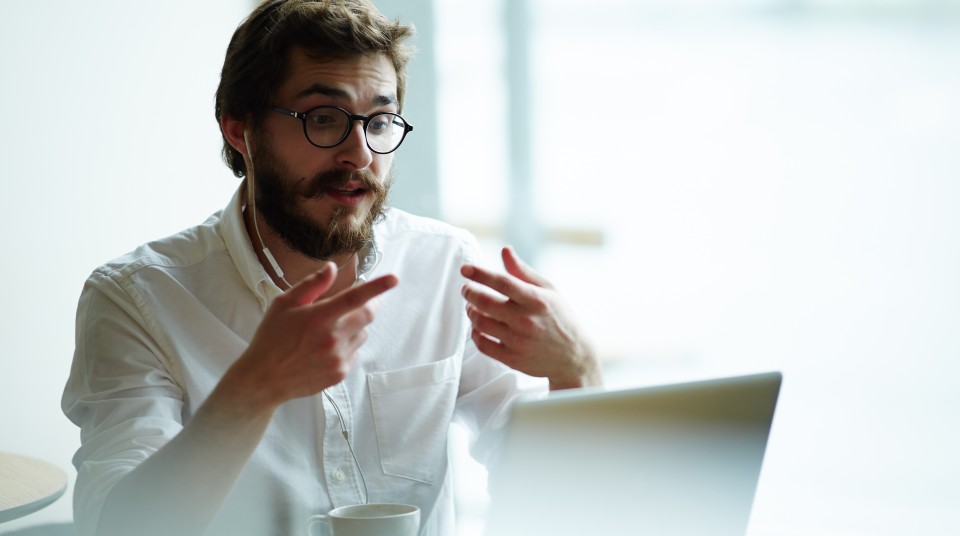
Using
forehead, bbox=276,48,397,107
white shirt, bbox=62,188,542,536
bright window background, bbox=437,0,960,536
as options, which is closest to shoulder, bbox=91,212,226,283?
white shirt, bbox=62,188,542,536

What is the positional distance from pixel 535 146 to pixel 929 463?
1.64 m

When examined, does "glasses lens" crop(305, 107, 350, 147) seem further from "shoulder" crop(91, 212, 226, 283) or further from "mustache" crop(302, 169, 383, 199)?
"shoulder" crop(91, 212, 226, 283)

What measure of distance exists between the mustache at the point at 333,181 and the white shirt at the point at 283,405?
0.44 feet

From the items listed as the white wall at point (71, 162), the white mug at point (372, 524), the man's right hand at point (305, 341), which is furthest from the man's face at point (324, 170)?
the white wall at point (71, 162)

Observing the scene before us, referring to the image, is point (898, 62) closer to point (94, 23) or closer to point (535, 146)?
point (535, 146)

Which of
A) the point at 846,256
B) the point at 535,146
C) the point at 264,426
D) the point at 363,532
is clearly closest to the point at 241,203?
the point at 264,426

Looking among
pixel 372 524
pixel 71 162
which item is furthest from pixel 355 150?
pixel 71 162

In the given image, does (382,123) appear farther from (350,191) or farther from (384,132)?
(350,191)

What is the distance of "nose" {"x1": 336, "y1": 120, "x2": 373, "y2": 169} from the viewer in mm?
1595

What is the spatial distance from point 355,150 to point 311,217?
0.45ft

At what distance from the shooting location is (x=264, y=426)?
1.19 metres

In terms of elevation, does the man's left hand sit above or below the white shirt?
above

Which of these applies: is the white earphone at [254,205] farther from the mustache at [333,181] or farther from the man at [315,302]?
the mustache at [333,181]

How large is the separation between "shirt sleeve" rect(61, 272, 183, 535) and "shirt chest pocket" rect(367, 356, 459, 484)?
1.10 ft
